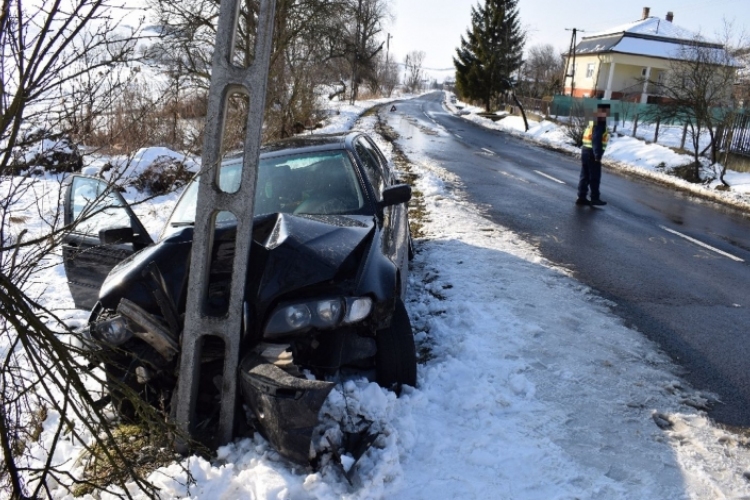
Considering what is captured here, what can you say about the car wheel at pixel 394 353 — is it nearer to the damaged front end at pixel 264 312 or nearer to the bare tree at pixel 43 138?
the damaged front end at pixel 264 312

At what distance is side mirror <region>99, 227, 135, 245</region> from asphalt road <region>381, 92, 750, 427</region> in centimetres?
393

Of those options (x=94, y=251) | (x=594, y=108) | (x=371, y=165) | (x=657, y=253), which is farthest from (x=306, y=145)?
(x=594, y=108)

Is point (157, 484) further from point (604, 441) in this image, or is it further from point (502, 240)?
point (502, 240)

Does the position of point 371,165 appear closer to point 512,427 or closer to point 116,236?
point 116,236

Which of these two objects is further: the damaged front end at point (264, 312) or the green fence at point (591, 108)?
the green fence at point (591, 108)

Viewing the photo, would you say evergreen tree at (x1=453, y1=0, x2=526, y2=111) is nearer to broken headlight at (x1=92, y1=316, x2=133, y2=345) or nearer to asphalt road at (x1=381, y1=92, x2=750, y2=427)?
asphalt road at (x1=381, y1=92, x2=750, y2=427)

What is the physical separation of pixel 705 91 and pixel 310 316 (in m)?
15.3

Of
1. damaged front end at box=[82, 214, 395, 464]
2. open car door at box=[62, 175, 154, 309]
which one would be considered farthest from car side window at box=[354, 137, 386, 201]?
open car door at box=[62, 175, 154, 309]

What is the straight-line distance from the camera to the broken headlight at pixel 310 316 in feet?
9.84

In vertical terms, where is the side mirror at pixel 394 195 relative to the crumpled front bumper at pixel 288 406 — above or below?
above

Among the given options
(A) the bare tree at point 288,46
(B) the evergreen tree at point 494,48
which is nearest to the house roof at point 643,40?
(B) the evergreen tree at point 494,48

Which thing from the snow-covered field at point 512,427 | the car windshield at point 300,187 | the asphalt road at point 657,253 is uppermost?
the car windshield at point 300,187

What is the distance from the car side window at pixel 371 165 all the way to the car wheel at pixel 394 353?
4.83ft

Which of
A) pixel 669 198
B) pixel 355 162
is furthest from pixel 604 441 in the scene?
pixel 669 198
